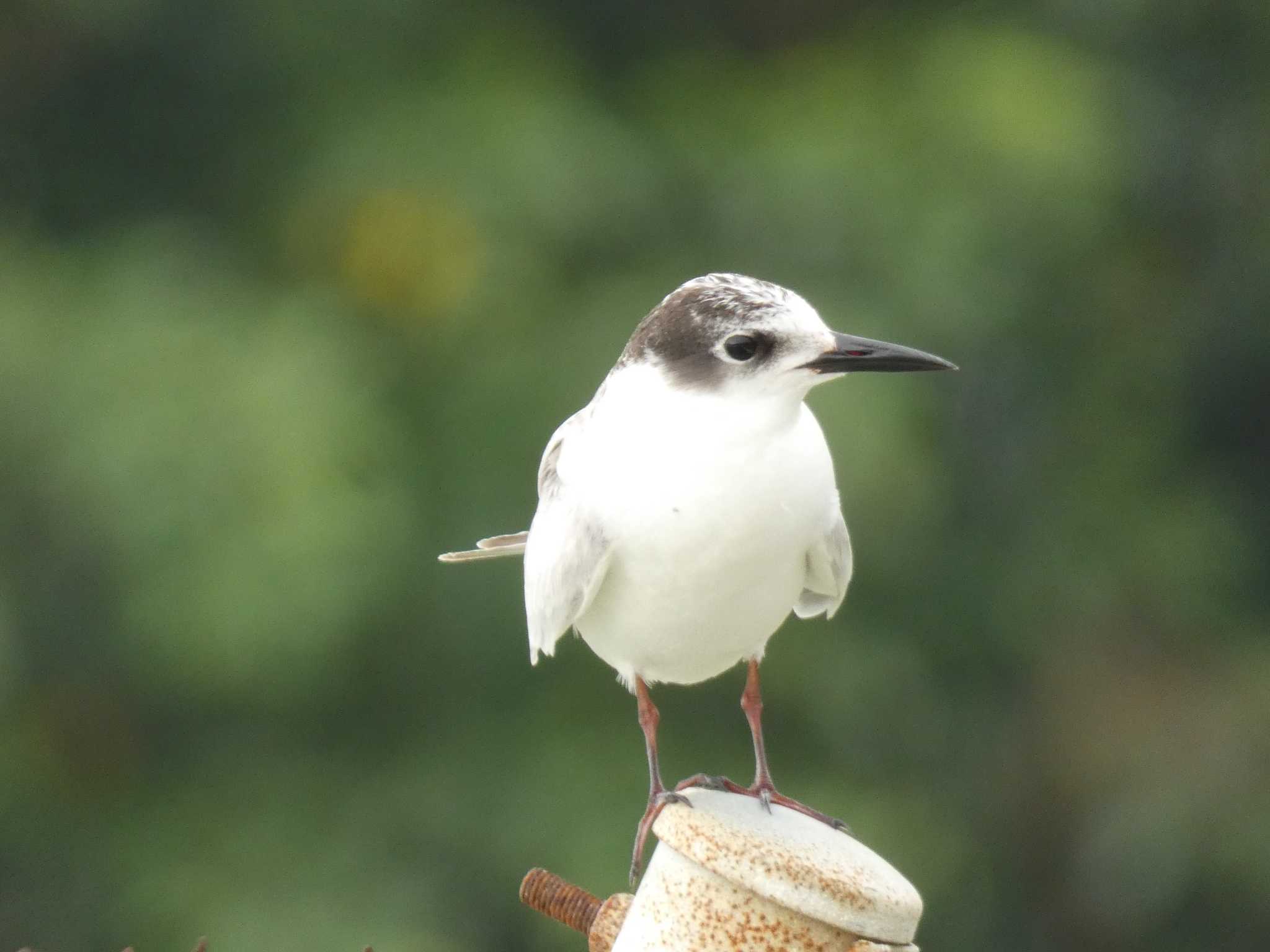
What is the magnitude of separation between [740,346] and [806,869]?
2.49 feet

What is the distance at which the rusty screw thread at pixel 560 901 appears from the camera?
8.81 ft

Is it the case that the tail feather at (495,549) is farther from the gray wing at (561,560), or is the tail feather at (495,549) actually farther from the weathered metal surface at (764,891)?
the weathered metal surface at (764,891)

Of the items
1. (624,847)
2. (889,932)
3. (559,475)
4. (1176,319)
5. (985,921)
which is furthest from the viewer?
(1176,319)

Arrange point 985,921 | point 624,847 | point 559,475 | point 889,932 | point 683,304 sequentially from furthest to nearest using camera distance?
point 985,921
point 624,847
point 559,475
point 683,304
point 889,932

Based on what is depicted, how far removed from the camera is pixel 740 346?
8.70 feet

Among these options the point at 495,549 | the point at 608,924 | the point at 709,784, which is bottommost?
the point at 608,924

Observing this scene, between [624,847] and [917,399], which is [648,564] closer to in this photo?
[624,847]

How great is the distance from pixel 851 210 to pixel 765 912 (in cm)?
410

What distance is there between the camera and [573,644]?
5.96 metres

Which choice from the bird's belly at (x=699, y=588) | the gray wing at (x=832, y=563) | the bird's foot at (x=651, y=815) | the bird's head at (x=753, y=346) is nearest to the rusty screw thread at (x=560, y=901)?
the bird's foot at (x=651, y=815)

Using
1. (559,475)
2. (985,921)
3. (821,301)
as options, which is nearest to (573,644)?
(821,301)

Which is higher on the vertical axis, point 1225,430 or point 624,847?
point 1225,430

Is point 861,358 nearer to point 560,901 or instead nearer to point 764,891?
point 764,891

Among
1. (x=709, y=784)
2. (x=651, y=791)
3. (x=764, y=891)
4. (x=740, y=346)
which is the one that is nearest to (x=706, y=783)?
(x=709, y=784)
